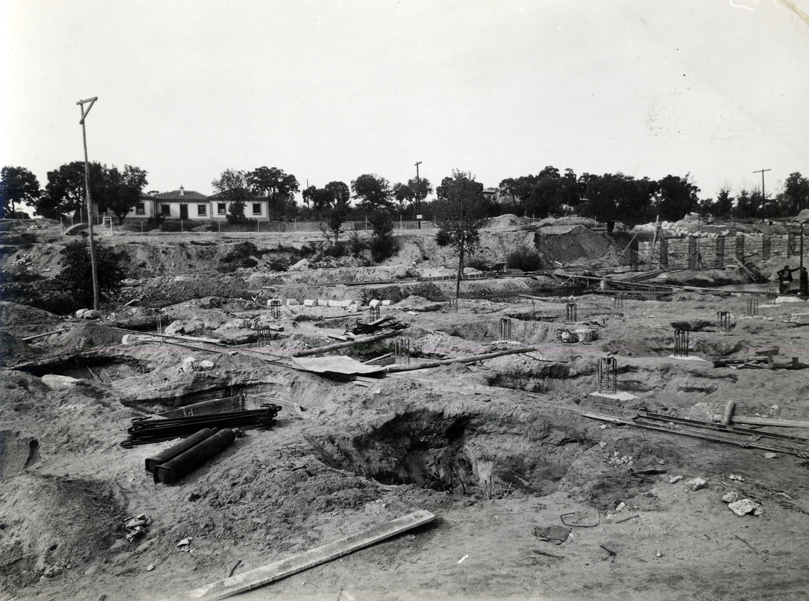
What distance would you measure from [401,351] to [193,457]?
8.45 meters

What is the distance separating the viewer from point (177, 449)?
25.3 ft

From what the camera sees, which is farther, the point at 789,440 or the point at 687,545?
the point at 789,440

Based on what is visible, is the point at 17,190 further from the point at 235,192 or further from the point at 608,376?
the point at 608,376

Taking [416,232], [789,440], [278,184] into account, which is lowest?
[789,440]

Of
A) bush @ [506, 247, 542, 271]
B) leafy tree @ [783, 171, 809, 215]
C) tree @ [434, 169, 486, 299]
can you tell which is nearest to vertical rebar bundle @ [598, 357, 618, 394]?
leafy tree @ [783, 171, 809, 215]

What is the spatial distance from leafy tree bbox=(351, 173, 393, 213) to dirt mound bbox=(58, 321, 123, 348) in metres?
43.1

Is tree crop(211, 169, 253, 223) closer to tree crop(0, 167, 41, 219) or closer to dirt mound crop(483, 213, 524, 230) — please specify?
tree crop(0, 167, 41, 219)

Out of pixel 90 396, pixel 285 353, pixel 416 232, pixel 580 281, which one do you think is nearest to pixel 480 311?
pixel 285 353

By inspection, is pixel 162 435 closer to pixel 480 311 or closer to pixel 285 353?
pixel 285 353

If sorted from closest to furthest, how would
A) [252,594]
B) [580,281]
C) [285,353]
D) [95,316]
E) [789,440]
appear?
[252,594] → [789,440] → [285,353] → [95,316] → [580,281]

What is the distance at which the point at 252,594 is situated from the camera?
15.8ft

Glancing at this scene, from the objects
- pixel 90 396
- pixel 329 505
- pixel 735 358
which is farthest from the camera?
pixel 735 358

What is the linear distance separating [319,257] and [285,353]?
2607 cm

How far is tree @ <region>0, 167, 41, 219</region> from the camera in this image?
1549 inches
